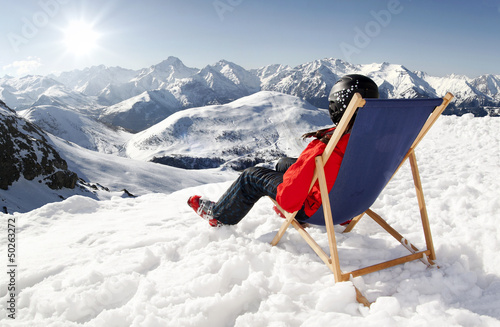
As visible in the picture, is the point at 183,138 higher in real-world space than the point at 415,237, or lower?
lower

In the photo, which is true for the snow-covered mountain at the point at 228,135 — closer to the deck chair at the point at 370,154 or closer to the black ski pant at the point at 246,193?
the black ski pant at the point at 246,193

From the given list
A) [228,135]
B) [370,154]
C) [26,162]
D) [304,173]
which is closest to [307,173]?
[304,173]

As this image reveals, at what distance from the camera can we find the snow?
2.38 metres

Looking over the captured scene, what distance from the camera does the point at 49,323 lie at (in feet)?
7.93

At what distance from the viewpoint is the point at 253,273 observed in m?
2.98

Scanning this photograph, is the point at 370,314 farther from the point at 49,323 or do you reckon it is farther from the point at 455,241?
the point at 49,323

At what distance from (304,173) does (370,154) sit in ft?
2.25

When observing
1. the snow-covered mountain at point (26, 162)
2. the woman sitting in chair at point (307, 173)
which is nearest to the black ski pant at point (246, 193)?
the woman sitting in chair at point (307, 173)

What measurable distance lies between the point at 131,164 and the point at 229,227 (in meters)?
46.9

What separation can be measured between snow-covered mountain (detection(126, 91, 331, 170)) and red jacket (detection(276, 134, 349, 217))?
428 ft

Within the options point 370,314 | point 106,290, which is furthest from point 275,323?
point 106,290

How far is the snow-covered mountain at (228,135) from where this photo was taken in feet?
461

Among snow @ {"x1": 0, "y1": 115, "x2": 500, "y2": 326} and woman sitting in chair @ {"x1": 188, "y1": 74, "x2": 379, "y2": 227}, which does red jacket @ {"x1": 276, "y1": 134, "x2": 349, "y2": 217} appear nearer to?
woman sitting in chair @ {"x1": 188, "y1": 74, "x2": 379, "y2": 227}

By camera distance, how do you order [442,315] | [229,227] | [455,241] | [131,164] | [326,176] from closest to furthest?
[442,315], [326,176], [455,241], [229,227], [131,164]
